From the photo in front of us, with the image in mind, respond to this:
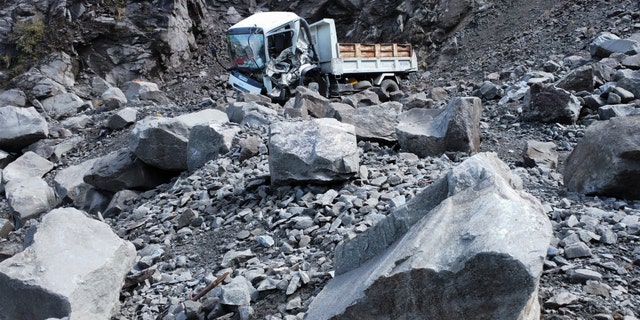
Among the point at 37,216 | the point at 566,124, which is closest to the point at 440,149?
the point at 566,124

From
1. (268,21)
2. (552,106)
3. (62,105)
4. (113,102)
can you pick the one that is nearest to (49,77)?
(62,105)

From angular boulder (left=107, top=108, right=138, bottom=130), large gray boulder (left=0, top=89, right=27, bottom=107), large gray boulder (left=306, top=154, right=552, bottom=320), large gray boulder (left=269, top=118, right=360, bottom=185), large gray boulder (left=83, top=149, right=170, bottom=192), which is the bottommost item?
large gray boulder (left=0, top=89, right=27, bottom=107)

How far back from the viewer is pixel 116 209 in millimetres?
7457

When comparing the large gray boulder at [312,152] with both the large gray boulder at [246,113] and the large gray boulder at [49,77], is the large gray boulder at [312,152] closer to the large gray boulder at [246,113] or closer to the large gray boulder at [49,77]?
the large gray boulder at [246,113]

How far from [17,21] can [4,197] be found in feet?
50.3

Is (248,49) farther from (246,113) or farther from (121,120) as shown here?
(246,113)

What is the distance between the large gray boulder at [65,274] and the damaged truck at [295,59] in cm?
985

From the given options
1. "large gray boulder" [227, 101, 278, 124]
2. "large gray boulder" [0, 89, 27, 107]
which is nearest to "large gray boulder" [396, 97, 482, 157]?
"large gray boulder" [227, 101, 278, 124]

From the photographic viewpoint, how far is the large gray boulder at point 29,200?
9172mm

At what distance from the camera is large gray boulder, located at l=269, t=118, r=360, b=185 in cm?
525

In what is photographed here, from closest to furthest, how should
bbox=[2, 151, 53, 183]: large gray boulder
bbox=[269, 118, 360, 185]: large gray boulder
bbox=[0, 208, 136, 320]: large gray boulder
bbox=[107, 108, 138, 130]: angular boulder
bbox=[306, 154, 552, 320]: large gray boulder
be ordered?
bbox=[306, 154, 552, 320]: large gray boulder → bbox=[0, 208, 136, 320]: large gray boulder → bbox=[269, 118, 360, 185]: large gray boulder → bbox=[2, 151, 53, 183]: large gray boulder → bbox=[107, 108, 138, 130]: angular boulder

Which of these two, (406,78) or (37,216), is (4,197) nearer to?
(37,216)

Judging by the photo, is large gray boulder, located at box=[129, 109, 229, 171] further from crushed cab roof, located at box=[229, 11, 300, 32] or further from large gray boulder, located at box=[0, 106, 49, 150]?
crushed cab roof, located at box=[229, 11, 300, 32]

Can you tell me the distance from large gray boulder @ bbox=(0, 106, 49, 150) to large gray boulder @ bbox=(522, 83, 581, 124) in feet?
33.9
